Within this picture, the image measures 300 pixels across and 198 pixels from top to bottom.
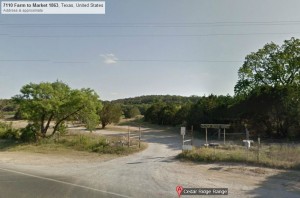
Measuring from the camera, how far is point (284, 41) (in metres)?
31.1

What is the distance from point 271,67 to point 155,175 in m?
24.6

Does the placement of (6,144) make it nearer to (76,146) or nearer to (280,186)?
(76,146)

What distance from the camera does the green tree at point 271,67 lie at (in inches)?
1195

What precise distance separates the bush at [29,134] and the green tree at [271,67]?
78.1ft

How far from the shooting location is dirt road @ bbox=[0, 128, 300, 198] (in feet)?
32.6

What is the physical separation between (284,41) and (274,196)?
87.5 ft

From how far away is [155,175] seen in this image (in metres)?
12.5

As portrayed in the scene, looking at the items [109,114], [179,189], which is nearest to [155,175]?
[179,189]

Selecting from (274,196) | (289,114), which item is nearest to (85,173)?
(274,196)

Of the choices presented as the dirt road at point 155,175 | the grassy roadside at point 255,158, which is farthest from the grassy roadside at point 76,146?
the grassy roadside at point 255,158

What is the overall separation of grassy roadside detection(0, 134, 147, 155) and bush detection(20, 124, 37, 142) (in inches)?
35.7

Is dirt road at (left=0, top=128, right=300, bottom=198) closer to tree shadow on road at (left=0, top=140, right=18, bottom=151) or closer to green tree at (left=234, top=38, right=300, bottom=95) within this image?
tree shadow on road at (left=0, top=140, right=18, bottom=151)

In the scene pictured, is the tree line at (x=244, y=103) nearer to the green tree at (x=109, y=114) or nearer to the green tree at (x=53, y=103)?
the green tree at (x=53, y=103)

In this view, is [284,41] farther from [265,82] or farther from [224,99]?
[224,99]
